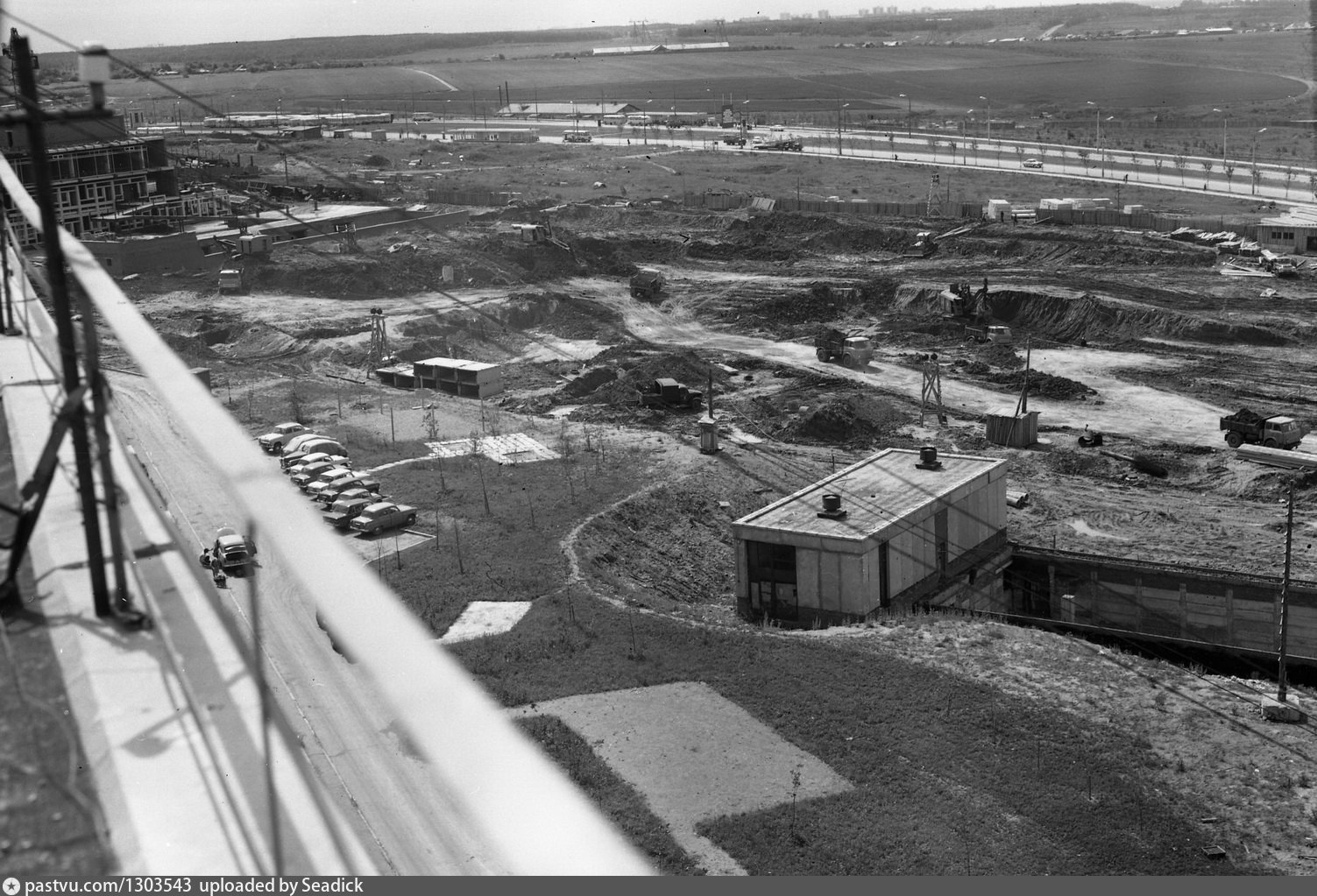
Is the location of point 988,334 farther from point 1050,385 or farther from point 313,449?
point 313,449

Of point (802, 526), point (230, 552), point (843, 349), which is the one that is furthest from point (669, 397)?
point (230, 552)

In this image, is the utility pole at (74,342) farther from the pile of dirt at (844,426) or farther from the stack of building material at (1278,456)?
the stack of building material at (1278,456)

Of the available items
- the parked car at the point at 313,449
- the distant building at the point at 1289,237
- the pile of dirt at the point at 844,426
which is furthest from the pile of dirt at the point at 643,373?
the distant building at the point at 1289,237

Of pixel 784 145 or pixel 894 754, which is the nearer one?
pixel 894 754

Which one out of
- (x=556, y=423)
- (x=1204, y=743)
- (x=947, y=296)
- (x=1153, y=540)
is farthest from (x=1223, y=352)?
(x=1204, y=743)

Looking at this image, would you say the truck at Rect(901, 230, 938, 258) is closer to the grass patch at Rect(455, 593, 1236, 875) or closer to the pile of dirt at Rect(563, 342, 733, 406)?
the pile of dirt at Rect(563, 342, 733, 406)

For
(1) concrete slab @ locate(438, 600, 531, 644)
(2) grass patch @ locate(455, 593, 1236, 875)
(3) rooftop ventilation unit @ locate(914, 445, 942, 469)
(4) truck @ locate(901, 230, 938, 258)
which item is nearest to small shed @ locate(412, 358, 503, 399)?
(3) rooftop ventilation unit @ locate(914, 445, 942, 469)
